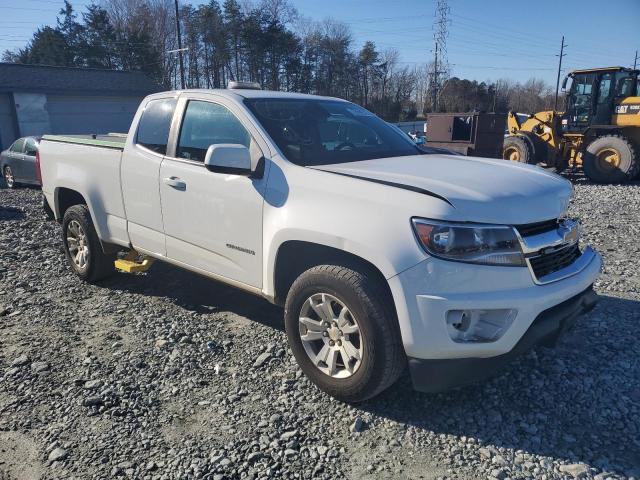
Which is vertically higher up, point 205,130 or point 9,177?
point 205,130

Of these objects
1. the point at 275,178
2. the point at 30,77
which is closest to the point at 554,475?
the point at 275,178

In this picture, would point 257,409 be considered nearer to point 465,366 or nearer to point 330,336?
point 330,336

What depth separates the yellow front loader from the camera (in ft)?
45.6

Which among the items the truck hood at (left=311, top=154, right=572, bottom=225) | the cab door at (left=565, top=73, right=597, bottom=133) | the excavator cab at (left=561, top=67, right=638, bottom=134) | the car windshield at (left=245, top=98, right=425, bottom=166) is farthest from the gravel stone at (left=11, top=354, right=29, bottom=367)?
the cab door at (left=565, top=73, right=597, bottom=133)

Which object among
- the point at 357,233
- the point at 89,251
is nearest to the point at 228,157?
the point at 357,233

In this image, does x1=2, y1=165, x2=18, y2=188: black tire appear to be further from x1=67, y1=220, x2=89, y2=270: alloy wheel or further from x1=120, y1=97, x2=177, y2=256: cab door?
→ x1=120, y1=97, x2=177, y2=256: cab door

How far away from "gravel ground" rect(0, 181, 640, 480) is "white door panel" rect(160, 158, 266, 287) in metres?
0.69

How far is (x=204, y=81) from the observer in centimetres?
5056

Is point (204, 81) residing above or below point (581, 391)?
above

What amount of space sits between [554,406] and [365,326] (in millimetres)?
1324

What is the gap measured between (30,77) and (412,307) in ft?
98.7

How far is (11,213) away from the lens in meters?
10.4

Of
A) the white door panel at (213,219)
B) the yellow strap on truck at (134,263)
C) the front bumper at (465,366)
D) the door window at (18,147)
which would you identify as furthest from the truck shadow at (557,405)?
the door window at (18,147)

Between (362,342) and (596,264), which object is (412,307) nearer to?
(362,342)
